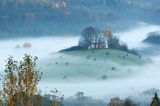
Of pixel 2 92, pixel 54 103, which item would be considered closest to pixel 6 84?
pixel 2 92

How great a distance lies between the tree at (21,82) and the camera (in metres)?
78.1

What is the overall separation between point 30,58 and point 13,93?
5061 mm

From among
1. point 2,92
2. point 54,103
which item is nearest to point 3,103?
point 2,92

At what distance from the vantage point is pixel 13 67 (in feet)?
258

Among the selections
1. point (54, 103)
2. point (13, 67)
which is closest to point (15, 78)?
point (13, 67)

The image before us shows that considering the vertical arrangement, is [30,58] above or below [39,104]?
above

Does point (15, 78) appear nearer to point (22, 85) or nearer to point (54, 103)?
point (22, 85)

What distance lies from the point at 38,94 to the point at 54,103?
3264 millimetres

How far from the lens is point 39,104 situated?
270 feet

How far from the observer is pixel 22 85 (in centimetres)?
7912

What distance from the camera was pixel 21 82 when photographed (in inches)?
3100

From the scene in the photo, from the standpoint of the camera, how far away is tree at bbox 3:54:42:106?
78.1 meters

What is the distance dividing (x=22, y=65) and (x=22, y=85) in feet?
8.89

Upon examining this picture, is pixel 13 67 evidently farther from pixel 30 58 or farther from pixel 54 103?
pixel 54 103
